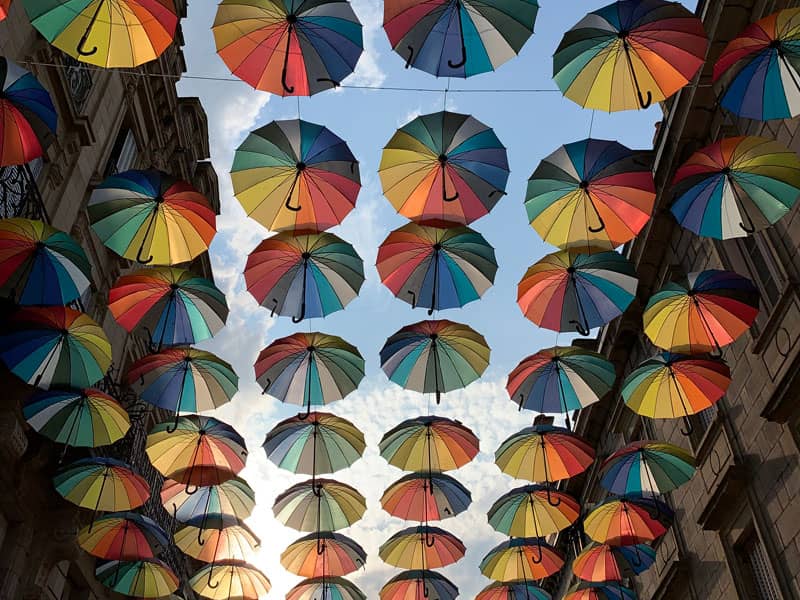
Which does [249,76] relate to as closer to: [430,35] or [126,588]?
[430,35]

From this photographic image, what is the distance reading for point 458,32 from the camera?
9.09 m

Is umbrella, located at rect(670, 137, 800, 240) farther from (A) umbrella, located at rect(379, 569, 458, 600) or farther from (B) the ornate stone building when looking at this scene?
(A) umbrella, located at rect(379, 569, 458, 600)

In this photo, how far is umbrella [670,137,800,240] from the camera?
9.66m

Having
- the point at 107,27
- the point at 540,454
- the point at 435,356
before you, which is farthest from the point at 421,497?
the point at 107,27

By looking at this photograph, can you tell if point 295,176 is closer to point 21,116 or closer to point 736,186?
point 21,116

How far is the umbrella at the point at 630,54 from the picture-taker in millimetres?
9086

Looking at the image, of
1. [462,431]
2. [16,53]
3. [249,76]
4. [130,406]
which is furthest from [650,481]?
[16,53]

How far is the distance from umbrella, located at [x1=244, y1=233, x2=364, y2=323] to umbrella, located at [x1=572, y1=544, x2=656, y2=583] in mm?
8713

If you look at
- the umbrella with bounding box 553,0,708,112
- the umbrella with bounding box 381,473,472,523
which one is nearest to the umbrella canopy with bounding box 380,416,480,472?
the umbrella with bounding box 381,473,472,523

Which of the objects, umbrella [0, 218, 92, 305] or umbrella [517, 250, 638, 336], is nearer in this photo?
umbrella [0, 218, 92, 305]

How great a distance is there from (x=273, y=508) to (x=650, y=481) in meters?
7.63

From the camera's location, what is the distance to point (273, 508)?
15.0m

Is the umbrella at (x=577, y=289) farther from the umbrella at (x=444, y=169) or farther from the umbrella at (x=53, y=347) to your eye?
the umbrella at (x=53, y=347)

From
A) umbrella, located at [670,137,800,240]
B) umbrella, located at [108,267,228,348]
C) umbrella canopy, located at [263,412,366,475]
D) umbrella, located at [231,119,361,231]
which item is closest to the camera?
umbrella, located at [670,137,800,240]
